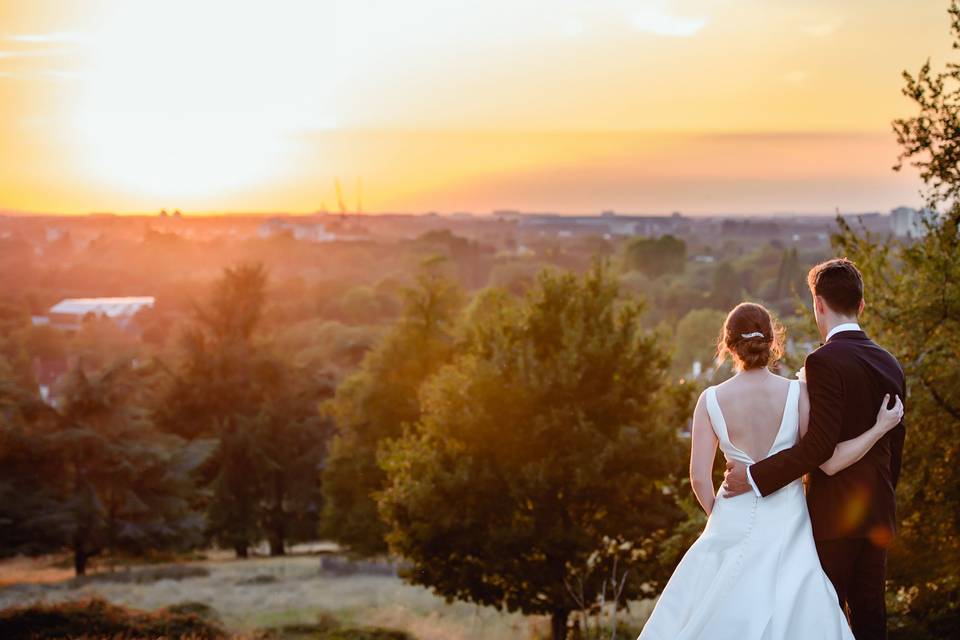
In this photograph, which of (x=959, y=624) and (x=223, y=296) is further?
(x=223, y=296)

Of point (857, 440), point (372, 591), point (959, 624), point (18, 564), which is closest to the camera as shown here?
point (857, 440)

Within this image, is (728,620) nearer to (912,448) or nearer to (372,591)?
(912,448)

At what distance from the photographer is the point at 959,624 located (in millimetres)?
10656

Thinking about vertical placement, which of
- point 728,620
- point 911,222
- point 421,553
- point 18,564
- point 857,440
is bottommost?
point 18,564

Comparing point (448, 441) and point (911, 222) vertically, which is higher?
point (911, 222)

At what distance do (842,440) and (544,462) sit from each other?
456 inches

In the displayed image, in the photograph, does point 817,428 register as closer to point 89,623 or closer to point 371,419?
point 89,623

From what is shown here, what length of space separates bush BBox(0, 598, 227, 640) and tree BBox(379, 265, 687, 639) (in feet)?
16.4

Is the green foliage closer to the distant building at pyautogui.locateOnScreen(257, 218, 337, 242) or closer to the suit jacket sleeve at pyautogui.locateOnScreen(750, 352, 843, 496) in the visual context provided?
the distant building at pyautogui.locateOnScreen(257, 218, 337, 242)

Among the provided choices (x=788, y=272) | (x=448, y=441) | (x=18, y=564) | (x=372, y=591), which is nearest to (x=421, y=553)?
(x=448, y=441)

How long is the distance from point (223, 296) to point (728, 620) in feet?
127

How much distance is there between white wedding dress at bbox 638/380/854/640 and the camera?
4.65 m

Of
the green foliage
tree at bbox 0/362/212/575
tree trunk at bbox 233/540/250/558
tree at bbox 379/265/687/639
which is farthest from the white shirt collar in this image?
the green foliage

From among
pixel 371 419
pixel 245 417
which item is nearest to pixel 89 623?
pixel 371 419
